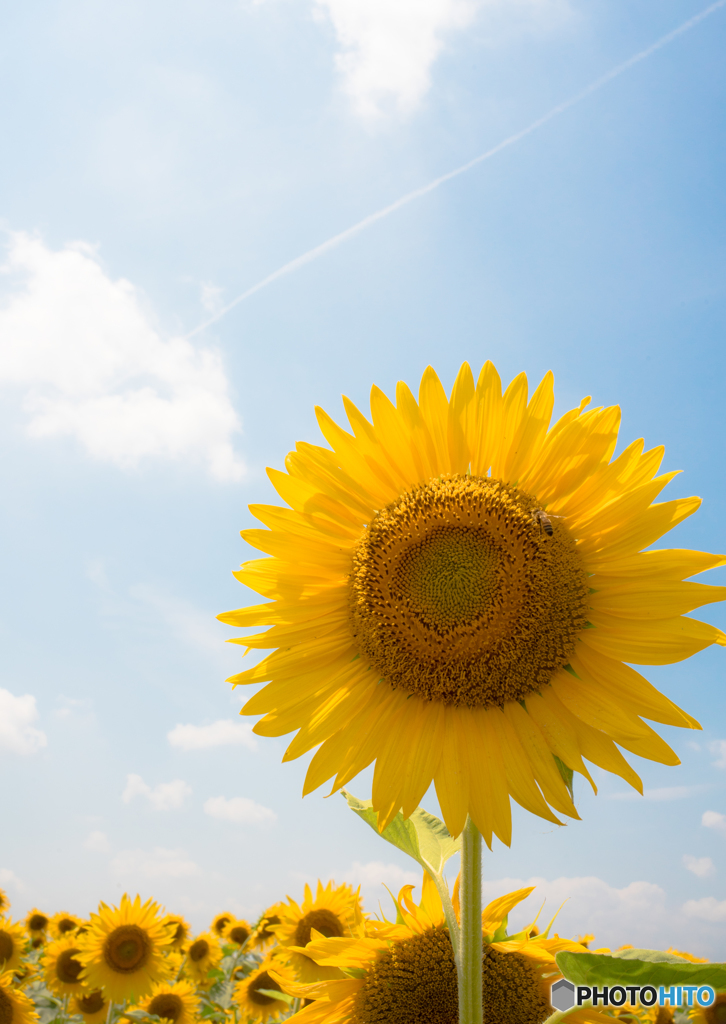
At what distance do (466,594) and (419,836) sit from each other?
0.92 metres

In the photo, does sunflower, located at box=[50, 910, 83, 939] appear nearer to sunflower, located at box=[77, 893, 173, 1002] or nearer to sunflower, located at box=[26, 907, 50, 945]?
sunflower, located at box=[26, 907, 50, 945]

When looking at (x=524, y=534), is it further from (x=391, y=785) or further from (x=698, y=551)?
(x=391, y=785)

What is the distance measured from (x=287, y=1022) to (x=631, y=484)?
7.20ft

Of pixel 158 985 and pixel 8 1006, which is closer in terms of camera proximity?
pixel 8 1006

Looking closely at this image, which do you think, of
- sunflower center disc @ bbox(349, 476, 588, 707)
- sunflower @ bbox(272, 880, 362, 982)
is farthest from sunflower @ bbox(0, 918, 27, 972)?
sunflower center disc @ bbox(349, 476, 588, 707)

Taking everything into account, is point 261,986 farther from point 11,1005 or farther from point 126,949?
point 11,1005

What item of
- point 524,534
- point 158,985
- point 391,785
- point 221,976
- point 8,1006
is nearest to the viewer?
point 391,785

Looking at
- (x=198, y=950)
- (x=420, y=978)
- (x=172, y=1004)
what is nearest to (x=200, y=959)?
(x=198, y=950)

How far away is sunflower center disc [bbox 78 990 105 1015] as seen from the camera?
9086mm

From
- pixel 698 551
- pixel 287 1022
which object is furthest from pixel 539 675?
pixel 287 1022

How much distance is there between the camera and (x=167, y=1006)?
8133 millimetres

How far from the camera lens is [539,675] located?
2562 millimetres

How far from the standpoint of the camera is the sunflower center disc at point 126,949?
8.53 metres

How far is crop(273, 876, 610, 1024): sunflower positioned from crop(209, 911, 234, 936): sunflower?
10.7 metres
